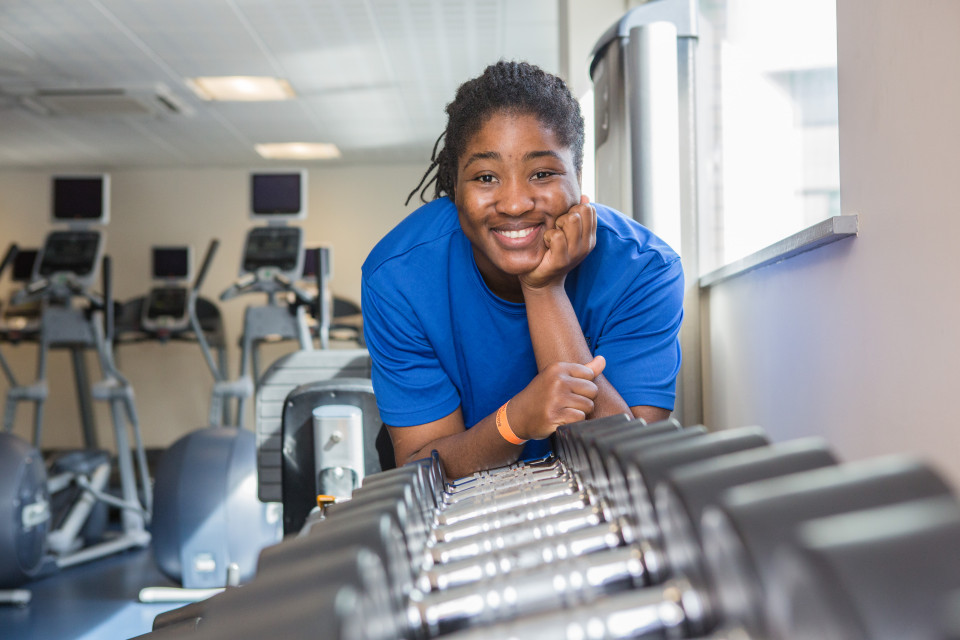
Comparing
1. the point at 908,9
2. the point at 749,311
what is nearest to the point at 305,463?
the point at 749,311

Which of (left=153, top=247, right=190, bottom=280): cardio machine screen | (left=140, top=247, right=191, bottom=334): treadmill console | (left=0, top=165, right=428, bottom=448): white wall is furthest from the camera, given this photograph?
(left=0, top=165, right=428, bottom=448): white wall

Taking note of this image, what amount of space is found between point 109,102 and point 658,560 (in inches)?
256

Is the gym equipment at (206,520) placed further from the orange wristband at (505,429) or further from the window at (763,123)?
the orange wristband at (505,429)

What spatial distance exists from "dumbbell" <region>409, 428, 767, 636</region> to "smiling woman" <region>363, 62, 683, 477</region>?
62 cm

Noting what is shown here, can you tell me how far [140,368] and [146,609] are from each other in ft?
17.0

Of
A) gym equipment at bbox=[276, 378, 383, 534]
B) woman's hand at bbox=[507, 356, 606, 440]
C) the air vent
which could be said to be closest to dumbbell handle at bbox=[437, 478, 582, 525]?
woman's hand at bbox=[507, 356, 606, 440]

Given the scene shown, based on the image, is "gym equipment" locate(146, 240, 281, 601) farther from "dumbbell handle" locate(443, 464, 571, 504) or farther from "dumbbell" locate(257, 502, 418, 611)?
"dumbbell" locate(257, 502, 418, 611)

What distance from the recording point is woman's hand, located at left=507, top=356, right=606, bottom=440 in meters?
0.91

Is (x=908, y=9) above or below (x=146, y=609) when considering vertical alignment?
above

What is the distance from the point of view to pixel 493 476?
776 mm

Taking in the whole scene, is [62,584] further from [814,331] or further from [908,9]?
[908,9]

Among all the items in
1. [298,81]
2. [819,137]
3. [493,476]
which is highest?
[298,81]

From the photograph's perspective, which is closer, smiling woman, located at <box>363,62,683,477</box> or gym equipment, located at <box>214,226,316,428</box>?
smiling woman, located at <box>363,62,683,477</box>

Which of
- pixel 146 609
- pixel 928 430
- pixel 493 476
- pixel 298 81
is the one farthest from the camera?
pixel 298 81
